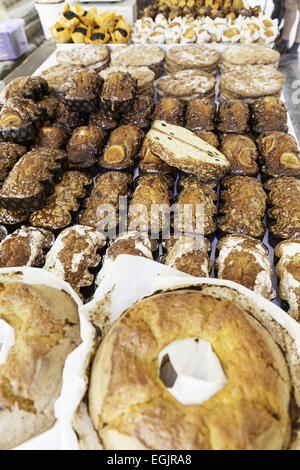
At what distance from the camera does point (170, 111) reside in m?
3.37

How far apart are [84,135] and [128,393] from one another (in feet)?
8.41

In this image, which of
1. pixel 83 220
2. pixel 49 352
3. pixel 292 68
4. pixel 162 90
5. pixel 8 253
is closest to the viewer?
pixel 49 352

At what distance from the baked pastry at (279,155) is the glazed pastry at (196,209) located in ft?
2.05

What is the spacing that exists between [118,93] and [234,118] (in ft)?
3.86

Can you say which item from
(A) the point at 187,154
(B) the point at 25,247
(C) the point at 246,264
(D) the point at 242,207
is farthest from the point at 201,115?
(B) the point at 25,247

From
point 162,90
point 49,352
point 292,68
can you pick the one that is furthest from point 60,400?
point 292,68

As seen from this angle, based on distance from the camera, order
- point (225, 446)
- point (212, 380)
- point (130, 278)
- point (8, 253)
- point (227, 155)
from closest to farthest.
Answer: point (225, 446) < point (212, 380) < point (130, 278) < point (8, 253) < point (227, 155)

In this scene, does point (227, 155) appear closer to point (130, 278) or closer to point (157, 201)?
point (157, 201)

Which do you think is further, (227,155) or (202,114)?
(202,114)

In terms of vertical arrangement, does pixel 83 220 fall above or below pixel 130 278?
below

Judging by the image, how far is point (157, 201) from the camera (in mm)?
2594

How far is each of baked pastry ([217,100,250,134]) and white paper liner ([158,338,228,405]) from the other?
2.62m

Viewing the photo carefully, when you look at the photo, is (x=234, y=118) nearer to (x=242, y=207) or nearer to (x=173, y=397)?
(x=242, y=207)

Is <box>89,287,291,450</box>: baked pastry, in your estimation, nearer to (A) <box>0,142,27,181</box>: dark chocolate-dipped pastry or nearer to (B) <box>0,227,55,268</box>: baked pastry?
(B) <box>0,227,55,268</box>: baked pastry
